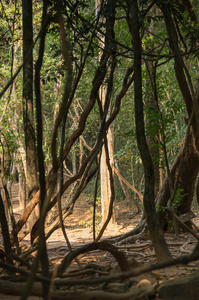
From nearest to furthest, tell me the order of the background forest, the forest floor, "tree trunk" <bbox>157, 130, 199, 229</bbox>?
the background forest
the forest floor
"tree trunk" <bbox>157, 130, 199, 229</bbox>

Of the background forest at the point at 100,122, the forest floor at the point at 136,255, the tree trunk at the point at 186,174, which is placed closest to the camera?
the background forest at the point at 100,122

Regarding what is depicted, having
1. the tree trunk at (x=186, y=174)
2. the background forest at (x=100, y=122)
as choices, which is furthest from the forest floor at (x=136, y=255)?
the tree trunk at (x=186, y=174)

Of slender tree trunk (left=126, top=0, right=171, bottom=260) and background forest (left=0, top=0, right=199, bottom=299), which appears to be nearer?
background forest (left=0, top=0, right=199, bottom=299)

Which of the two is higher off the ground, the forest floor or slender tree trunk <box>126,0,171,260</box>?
slender tree trunk <box>126,0,171,260</box>

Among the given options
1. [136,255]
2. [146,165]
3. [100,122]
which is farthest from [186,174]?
[146,165]

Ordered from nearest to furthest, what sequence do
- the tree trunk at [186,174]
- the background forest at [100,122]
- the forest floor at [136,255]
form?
1. the background forest at [100,122]
2. the forest floor at [136,255]
3. the tree trunk at [186,174]

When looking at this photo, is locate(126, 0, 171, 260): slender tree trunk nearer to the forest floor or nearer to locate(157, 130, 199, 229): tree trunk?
the forest floor

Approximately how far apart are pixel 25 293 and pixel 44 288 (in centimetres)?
44

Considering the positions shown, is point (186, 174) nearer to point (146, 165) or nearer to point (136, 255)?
point (136, 255)

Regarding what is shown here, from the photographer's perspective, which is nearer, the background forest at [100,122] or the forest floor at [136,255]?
the background forest at [100,122]

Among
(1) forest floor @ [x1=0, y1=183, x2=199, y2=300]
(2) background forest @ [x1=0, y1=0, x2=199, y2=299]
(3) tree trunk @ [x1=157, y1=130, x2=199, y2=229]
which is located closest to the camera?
(2) background forest @ [x1=0, y1=0, x2=199, y2=299]

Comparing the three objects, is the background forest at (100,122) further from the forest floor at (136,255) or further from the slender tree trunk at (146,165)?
the forest floor at (136,255)

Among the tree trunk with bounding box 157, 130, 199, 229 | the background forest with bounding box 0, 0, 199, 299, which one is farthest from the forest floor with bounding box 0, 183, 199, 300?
the tree trunk with bounding box 157, 130, 199, 229

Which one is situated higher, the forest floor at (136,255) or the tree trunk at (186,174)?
the tree trunk at (186,174)
